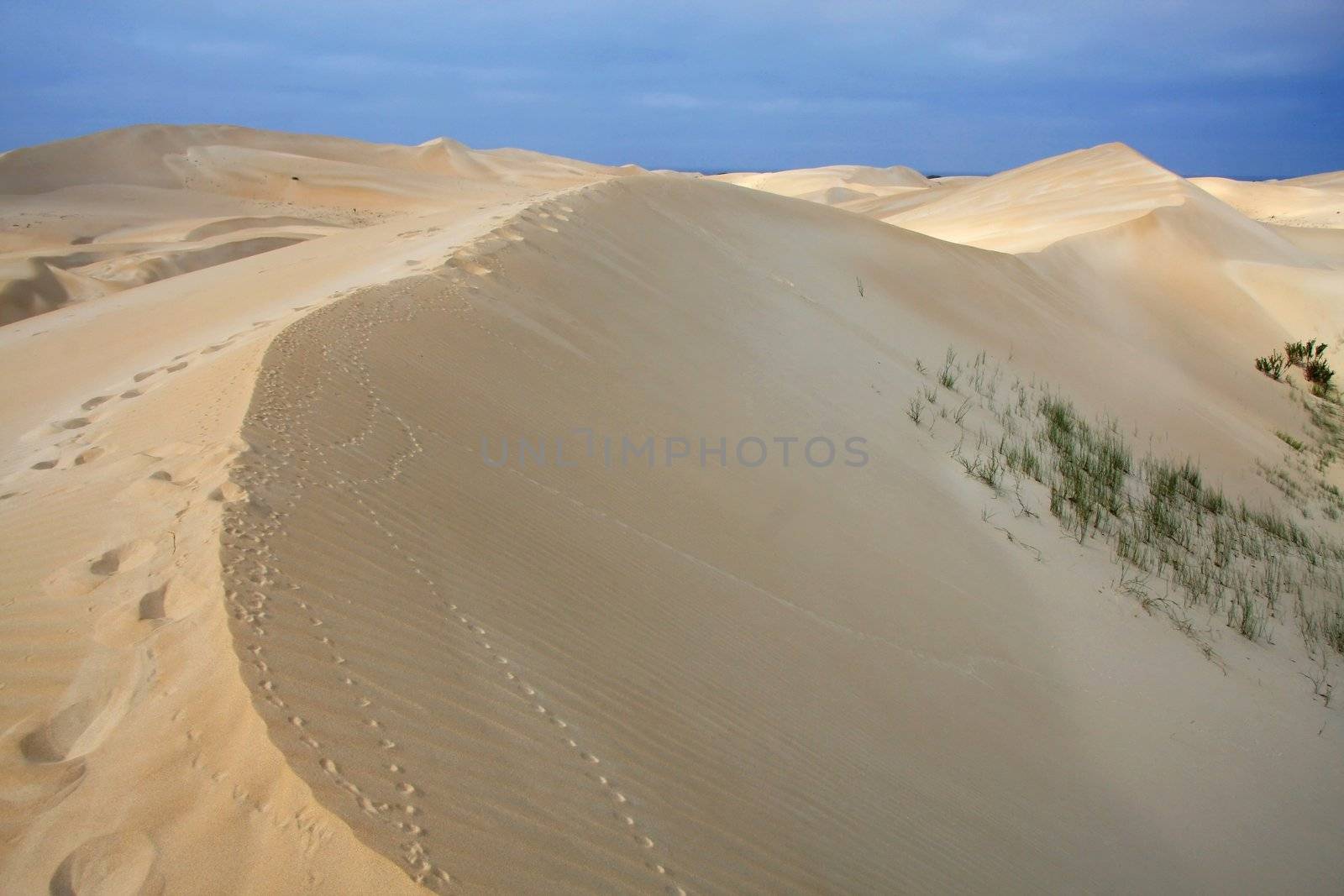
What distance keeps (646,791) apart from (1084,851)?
209 centimetres

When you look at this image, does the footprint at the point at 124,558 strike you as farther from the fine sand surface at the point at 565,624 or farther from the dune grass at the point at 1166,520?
the dune grass at the point at 1166,520

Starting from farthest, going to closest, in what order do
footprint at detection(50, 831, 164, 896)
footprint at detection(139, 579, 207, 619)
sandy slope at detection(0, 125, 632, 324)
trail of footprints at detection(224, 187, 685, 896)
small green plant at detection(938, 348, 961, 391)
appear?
sandy slope at detection(0, 125, 632, 324) < small green plant at detection(938, 348, 961, 391) < footprint at detection(139, 579, 207, 619) < trail of footprints at detection(224, 187, 685, 896) < footprint at detection(50, 831, 164, 896)

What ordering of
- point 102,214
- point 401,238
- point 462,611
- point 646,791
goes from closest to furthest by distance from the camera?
point 646,791 → point 462,611 → point 401,238 → point 102,214

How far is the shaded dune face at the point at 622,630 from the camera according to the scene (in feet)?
7.32

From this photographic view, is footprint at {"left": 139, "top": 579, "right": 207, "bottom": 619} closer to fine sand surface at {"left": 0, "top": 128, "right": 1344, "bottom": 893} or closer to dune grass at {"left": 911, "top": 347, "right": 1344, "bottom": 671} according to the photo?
fine sand surface at {"left": 0, "top": 128, "right": 1344, "bottom": 893}

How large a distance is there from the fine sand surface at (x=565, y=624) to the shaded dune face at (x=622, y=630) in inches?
0.7

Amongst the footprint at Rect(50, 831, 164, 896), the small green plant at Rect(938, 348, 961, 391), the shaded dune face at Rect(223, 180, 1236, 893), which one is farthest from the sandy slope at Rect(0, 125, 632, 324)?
the footprint at Rect(50, 831, 164, 896)

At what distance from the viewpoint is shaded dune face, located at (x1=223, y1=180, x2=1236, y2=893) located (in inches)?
87.8

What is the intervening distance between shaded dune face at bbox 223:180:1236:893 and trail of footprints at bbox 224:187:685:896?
0.03ft

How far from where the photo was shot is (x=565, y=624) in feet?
10.4

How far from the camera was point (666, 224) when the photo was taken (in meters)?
10.3

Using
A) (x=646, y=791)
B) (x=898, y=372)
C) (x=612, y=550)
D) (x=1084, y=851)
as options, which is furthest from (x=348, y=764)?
(x=898, y=372)

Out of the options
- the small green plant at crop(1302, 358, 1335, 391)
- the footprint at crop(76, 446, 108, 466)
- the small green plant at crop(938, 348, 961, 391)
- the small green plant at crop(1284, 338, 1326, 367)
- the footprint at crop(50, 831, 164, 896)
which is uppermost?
the footprint at crop(76, 446, 108, 466)

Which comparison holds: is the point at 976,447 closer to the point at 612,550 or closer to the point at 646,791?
the point at 612,550
